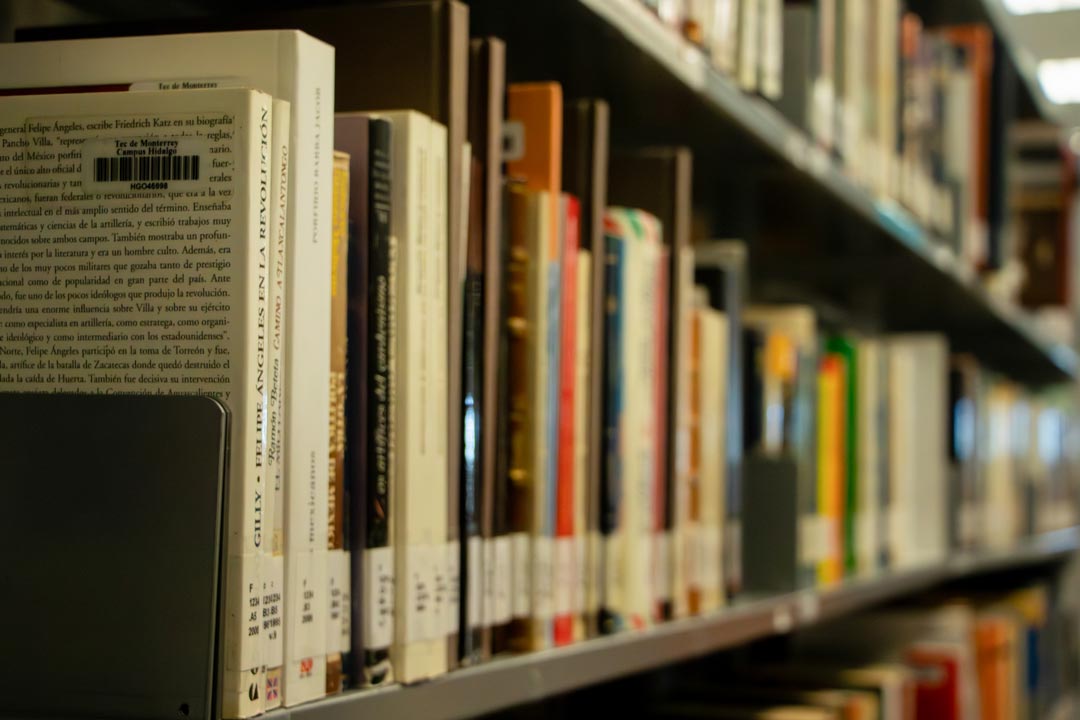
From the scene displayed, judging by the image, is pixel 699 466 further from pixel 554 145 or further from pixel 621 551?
pixel 554 145

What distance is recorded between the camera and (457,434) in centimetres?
87

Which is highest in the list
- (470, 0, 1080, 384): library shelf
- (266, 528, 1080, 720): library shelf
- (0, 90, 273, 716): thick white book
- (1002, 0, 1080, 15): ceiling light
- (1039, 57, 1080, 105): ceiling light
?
(1002, 0, 1080, 15): ceiling light

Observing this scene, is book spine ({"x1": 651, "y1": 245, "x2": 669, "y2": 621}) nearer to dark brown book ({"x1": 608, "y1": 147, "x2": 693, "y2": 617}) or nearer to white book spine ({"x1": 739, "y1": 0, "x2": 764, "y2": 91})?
dark brown book ({"x1": 608, "y1": 147, "x2": 693, "y2": 617})

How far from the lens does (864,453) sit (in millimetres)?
1964

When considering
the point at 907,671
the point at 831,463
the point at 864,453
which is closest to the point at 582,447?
the point at 831,463

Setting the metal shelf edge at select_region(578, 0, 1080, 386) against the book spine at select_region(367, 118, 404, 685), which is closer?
the book spine at select_region(367, 118, 404, 685)

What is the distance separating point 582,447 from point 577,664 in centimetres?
16

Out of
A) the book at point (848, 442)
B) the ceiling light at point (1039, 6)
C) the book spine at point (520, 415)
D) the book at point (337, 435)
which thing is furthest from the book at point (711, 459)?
the ceiling light at point (1039, 6)

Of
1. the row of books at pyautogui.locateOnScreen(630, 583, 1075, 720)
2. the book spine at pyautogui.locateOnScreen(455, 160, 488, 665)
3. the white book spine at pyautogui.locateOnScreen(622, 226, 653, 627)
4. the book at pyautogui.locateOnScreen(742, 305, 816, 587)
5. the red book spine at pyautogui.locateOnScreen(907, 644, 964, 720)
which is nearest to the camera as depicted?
the book spine at pyautogui.locateOnScreen(455, 160, 488, 665)

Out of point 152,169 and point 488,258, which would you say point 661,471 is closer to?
point 488,258

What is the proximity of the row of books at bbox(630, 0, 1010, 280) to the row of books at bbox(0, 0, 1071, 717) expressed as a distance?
8.5 inches

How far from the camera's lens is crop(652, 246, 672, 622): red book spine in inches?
47.8

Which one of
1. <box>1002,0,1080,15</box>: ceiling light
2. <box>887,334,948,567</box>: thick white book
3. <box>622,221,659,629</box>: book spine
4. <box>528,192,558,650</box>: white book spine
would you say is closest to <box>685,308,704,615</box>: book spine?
<box>622,221,659,629</box>: book spine

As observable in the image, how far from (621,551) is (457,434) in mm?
304
